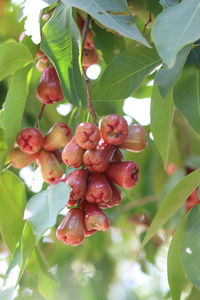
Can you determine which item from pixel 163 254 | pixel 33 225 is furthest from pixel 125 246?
pixel 33 225

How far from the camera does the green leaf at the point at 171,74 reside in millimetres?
1169

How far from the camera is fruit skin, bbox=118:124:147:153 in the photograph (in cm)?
135

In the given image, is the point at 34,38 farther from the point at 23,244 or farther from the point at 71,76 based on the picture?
the point at 23,244

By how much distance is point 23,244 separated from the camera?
119cm

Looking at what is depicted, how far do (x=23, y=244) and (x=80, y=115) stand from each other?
1.61 feet

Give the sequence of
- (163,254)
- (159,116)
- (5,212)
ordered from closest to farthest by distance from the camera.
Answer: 1. (159,116)
2. (5,212)
3. (163,254)

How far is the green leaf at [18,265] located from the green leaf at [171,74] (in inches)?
14.2

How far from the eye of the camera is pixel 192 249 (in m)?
1.33

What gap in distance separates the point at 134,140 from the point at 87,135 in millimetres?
127

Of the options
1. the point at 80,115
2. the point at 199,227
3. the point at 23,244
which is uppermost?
the point at 23,244

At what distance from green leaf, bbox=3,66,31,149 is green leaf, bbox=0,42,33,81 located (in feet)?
0.06

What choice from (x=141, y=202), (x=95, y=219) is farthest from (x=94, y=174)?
(x=141, y=202)

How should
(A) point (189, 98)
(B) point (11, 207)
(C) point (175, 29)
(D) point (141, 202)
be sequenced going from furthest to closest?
(D) point (141, 202) → (B) point (11, 207) → (A) point (189, 98) → (C) point (175, 29)

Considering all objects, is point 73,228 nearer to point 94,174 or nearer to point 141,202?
point 94,174
